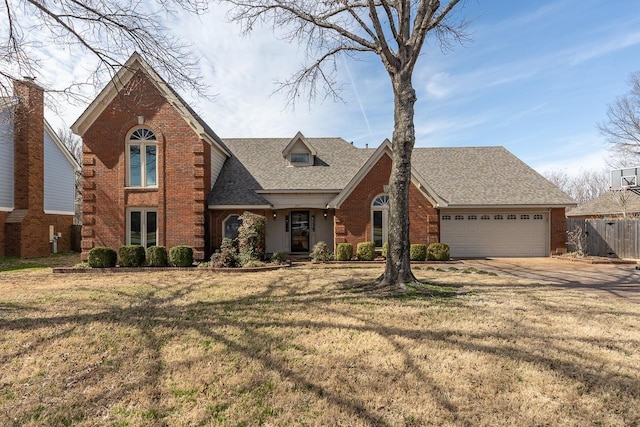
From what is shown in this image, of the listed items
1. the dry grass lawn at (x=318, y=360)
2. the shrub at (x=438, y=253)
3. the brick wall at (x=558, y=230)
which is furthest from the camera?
the brick wall at (x=558, y=230)

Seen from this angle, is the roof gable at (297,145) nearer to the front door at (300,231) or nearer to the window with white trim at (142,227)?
the front door at (300,231)

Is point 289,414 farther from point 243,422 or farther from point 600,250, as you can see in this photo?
point 600,250

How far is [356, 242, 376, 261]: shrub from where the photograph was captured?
15.4 meters

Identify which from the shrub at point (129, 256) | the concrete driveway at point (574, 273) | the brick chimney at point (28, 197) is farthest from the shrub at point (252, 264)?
the brick chimney at point (28, 197)

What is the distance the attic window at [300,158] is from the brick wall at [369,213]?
454cm

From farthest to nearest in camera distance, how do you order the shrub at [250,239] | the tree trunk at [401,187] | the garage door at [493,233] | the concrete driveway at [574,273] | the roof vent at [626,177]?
the roof vent at [626,177], the garage door at [493,233], the shrub at [250,239], the concrete driveway at [574,273], the tree trunk at [401,187]

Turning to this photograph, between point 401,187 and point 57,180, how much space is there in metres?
23.8

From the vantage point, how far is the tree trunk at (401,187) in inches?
365

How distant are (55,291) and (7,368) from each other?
589cm

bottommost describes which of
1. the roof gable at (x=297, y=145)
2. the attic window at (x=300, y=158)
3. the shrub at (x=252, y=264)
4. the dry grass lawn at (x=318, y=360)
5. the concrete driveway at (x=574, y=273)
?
the concrete driveway at (x=574, y=273)

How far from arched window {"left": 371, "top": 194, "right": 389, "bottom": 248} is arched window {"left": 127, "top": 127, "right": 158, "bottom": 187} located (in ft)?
34.7

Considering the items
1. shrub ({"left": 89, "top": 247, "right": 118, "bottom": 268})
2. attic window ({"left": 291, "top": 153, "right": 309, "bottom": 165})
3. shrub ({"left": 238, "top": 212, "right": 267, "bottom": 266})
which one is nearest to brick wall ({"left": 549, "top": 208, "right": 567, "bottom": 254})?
attic window ({"left": 291, "top": 153, "right": 309, "bottom": 165})

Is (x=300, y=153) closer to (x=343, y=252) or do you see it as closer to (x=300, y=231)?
(x=300, y=231)

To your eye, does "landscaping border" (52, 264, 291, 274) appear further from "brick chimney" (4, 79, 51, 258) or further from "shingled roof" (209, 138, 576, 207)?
"brick chimney" (4, 79, 51, 258)
